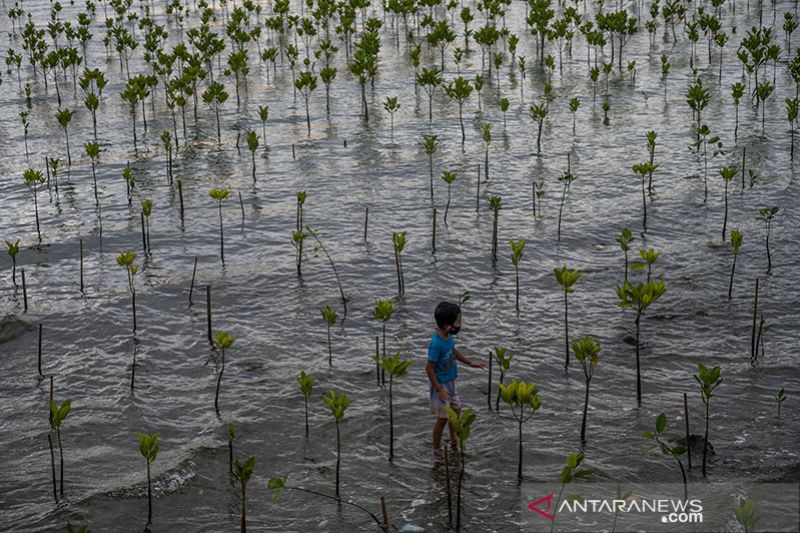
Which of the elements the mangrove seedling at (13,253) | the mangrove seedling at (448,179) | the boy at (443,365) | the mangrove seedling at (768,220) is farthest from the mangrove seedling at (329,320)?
the mangrove seedling at (768,220)

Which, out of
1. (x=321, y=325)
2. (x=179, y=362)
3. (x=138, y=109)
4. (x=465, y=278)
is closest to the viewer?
(x=179, y=362)

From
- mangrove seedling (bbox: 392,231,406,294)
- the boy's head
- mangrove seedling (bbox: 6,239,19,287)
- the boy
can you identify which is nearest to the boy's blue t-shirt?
the boy

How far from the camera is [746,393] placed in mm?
7848

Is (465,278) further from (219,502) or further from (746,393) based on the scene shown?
(219,502)

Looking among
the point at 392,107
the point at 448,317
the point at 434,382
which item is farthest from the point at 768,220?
the point at 392,107

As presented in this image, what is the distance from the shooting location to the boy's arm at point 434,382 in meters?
6.88

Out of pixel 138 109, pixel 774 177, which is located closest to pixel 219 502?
pixel 774 177

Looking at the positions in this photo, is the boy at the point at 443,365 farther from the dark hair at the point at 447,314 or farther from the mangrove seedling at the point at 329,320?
the mangrove seedling at the point at 329,320

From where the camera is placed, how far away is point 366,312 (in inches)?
390

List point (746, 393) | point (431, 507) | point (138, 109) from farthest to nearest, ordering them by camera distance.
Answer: point (138, 109)
point (746, 393)
point (431, 507)

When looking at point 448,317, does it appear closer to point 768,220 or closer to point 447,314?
point 447,314

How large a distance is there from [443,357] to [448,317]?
0.34 m

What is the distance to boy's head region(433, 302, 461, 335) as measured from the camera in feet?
22.5

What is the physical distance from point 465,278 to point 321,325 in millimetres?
2016
